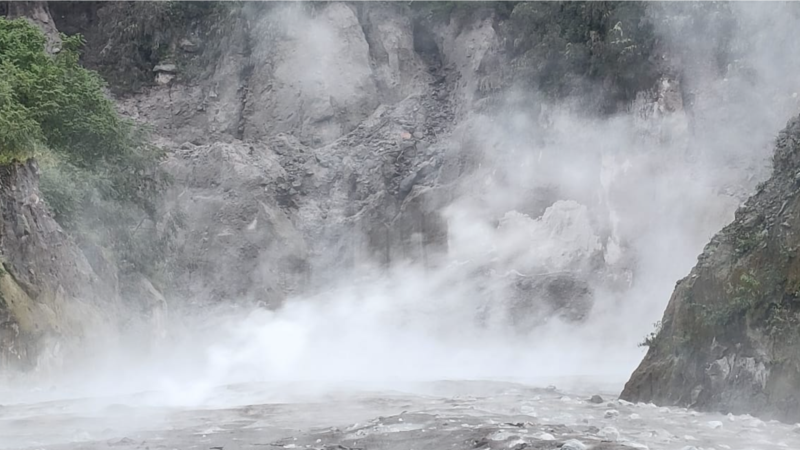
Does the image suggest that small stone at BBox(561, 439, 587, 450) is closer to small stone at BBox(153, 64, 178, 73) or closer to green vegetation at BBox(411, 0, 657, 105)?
green vegetation at BBox(411, 0, 657, 105)

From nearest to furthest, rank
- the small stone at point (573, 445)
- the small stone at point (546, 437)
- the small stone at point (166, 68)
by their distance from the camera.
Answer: the small stone at point (573, 445) < the small stone at point (546, 437) < the small stone at point (166, 68)

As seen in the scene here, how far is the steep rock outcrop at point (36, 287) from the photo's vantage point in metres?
18.3

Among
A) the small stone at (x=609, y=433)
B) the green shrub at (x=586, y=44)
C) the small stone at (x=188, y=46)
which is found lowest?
the small stone at (x=609, y=433)

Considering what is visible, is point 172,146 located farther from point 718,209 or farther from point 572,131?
point 718,209

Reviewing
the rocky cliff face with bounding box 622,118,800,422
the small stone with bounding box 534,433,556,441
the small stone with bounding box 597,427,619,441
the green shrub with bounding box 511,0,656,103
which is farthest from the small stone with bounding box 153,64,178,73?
the small stone with bounding box 534,433,556,441

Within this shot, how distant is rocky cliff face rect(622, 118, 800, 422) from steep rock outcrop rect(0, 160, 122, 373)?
37.3 ft

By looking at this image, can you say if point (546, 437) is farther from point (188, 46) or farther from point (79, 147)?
point (188, 46)

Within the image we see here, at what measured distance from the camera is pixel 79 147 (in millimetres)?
25703

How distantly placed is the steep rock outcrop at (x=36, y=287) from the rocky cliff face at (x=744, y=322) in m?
11.4

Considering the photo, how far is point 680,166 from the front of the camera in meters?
29.8

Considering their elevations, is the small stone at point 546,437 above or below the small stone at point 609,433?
below

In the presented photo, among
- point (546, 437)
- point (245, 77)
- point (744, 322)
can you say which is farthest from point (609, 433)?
point (245, 77)

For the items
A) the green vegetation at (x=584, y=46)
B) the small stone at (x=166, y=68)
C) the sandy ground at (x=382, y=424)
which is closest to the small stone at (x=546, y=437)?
the sandy ground at (x=382, y=424)

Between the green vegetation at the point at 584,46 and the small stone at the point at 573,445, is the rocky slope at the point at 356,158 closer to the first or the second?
the green vegetation at the point at 584,46
